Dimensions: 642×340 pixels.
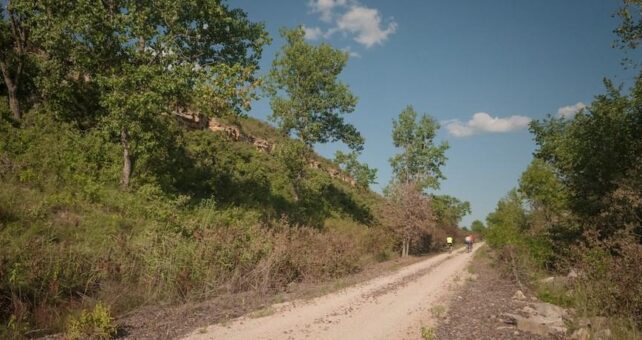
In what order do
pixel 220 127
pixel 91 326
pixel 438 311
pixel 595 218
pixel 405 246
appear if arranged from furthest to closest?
pixel 405 246 → pixel 220 127 → pixel 595 218 → pixel 438 311 → pixel 91 326

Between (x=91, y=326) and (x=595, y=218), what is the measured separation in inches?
695

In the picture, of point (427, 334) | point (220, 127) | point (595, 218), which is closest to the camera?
point (427, 334)

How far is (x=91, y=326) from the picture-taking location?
7.40 metres

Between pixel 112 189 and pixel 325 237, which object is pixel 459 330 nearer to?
pixel 325 237

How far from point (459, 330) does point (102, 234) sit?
1047 cm

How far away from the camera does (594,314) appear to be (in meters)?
9.13

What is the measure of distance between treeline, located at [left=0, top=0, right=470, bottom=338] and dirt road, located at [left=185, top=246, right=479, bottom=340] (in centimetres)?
221

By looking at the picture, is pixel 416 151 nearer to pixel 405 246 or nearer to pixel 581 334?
pixel 405 246

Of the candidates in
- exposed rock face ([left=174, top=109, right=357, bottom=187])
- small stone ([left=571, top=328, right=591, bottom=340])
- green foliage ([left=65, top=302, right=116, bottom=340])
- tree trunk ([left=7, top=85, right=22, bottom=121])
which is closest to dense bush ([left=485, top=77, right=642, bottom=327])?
small stone ([left=571, top=328, right=591, bottom=340])

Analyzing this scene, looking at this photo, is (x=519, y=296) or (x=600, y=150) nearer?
(x=519, y=296)

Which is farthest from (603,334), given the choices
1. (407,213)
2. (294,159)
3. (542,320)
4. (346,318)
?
(407,213)

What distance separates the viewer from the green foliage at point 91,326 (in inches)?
282

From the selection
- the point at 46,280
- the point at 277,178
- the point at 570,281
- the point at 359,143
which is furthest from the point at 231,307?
the point at 359,143

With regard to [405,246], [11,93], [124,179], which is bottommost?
[405,246]
